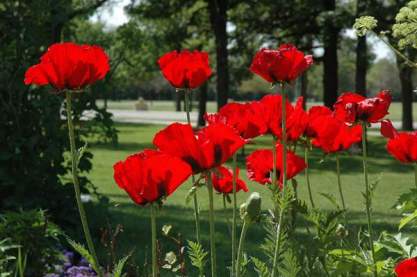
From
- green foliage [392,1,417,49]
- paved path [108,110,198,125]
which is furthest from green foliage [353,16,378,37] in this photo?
paved path [108,110,198,125]

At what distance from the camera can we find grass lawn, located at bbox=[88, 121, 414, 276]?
717 cm

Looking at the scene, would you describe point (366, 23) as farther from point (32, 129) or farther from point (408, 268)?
point (32, 129)

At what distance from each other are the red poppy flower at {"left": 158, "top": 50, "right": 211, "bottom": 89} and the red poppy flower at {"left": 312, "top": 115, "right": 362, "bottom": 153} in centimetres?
40

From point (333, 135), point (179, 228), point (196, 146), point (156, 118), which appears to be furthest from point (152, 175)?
point (156, 118)

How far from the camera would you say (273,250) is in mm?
1835

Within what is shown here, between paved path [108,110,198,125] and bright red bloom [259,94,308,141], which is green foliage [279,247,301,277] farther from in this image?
paved path [108,110,198,125]

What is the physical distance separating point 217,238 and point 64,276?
287cm

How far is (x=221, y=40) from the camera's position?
23.9 meters

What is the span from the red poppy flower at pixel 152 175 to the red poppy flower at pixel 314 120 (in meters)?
0.82

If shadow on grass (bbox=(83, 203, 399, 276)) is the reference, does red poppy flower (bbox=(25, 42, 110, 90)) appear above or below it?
above

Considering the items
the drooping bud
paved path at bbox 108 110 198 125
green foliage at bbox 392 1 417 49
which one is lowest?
paved path at bbox 108 110 198 125

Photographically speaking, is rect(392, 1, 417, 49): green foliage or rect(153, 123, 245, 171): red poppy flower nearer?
rect(153, 123, 245, 171): red poppy flower

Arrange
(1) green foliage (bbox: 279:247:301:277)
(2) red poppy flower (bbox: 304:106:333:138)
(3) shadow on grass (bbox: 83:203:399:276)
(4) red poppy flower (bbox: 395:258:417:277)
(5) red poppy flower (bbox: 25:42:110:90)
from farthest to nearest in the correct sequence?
(3) shadow on grass (bbox: 83:203:399:276)
(2) red poppy flower (bbox: 304:106:333:138)
(5) red poppy flower (bbox: 25:42:110:90)
(1) green foliage (bbox: 279:247:301:277)
(4) red poppy flower (bbox: 395:258:417:277)

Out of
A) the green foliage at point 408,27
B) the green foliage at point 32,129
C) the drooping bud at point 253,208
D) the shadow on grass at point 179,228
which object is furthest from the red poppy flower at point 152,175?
the green foliage at point 32,129
